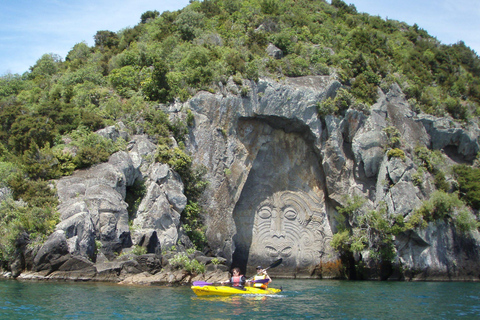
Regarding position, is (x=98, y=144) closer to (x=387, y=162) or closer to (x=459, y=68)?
(x=387, y=162)

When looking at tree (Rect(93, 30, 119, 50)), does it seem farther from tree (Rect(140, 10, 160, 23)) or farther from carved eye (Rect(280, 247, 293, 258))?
carved eye (Rect(280, 247, 293, 258))

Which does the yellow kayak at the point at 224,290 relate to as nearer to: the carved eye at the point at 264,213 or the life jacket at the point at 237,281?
the life jacket at the point at 237,281

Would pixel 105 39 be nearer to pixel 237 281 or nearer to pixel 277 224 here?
pixel 277 224

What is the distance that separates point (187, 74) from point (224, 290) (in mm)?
21849

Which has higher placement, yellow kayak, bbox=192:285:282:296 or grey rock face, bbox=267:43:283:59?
grey rock face, bbox=267:43:283:59

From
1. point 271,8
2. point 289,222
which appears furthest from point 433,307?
point 271,8

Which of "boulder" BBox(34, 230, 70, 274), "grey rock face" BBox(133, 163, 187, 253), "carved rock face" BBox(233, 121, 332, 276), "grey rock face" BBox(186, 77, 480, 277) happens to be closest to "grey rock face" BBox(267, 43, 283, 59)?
"grey rock face" BBox(186, 77, 480, 277)

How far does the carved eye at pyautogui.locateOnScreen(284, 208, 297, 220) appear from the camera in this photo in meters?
38.6

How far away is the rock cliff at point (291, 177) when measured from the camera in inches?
1256

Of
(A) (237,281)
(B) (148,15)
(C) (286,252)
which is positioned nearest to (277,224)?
(C) (286,252)

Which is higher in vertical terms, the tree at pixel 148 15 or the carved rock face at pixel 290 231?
the tree at pixel 148 15

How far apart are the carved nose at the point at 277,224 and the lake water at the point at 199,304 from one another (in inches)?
521

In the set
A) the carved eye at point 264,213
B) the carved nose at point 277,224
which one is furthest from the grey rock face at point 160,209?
the carved nose at point 277,224

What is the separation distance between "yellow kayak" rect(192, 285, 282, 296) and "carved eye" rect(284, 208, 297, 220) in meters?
15.4
